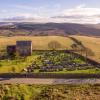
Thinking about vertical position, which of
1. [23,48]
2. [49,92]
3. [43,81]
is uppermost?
[23,48]

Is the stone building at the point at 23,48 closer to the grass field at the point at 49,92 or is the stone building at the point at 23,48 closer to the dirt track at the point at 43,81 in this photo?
the dirt track at the point at 43,81

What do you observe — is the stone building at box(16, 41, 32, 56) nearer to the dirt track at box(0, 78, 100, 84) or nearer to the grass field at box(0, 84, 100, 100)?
the dirt track at box(0, 78, 100, 84)

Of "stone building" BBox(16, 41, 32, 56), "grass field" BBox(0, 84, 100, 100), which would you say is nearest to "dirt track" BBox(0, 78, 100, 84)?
"grass field" BBox(0, 84, 100, 100)

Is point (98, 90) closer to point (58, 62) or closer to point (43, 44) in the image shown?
point (58, 62)

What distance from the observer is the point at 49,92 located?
39.0 metres

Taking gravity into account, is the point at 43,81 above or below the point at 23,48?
below

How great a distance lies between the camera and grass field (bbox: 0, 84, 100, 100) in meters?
37.9

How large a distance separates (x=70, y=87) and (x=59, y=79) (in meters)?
4.87

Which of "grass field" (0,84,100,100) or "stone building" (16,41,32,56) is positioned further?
"stone building" (16,41,32,56)

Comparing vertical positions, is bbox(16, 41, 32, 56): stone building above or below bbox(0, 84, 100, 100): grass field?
above

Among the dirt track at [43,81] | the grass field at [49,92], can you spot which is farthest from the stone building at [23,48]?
the grass field at [49,92]

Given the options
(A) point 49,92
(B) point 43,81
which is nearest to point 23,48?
(B) point 43,81

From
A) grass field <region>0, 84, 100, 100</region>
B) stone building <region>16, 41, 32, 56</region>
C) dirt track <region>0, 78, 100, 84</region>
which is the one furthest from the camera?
stone building <region>16, 41, 32, 56</region>

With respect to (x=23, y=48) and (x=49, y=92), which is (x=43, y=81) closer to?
(x=49, y=92)
